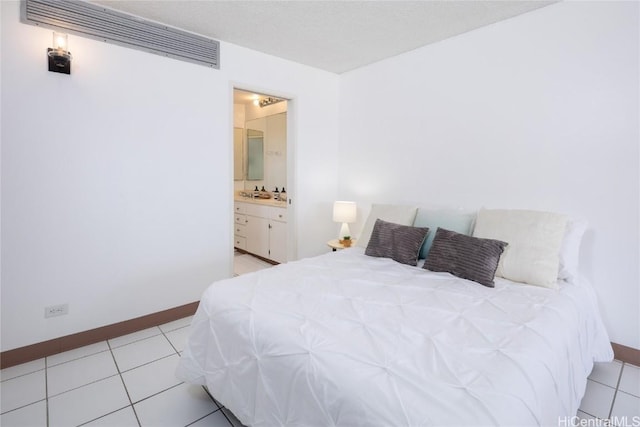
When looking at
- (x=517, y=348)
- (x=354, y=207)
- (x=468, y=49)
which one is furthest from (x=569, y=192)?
(x=354, y=207)

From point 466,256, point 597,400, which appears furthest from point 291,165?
point 597,400

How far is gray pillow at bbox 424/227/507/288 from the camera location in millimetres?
2098

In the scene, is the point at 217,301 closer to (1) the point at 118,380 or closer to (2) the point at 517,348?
(1) the point at 118,380

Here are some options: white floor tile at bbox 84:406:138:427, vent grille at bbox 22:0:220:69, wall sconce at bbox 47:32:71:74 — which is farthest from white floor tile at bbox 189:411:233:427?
vent grille at bbox 22:0:220:69

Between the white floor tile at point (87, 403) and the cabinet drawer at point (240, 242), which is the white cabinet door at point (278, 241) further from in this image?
the white floor tile at point (87, 403)

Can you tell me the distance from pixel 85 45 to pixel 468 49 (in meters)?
3.05

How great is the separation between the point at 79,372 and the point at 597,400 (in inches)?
124

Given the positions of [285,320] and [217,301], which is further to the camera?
[217,301]

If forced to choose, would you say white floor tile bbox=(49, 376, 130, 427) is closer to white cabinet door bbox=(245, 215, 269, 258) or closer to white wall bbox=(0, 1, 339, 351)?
white wall bbox=(0, 1, 339, 351)

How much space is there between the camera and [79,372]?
6.97 ft

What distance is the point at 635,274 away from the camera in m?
2.16

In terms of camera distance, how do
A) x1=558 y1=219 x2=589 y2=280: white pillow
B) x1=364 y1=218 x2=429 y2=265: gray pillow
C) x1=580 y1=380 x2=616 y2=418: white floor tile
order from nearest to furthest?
x1=580 y1=380 x2=616 y2=418: white floor tile → x1=558 y1=219 x2=589 y2=280: white pillow → x1=364 y1=218 x2=429 y2=265: gray pillow

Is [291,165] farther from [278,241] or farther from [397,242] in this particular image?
[397,242]

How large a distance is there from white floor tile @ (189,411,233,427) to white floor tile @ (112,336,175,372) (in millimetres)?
783
